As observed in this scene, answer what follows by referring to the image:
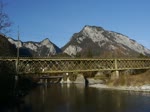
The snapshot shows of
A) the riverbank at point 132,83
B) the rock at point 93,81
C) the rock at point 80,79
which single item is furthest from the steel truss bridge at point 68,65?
the rock at point 80,79

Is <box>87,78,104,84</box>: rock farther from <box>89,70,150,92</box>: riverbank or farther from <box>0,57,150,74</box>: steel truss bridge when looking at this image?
<box>89,70,150,92</box>: riverbank

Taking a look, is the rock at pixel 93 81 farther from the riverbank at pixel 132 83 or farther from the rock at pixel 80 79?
the riverbank at pixel 132 83

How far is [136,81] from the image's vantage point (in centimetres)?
8819

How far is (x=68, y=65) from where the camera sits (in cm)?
9762

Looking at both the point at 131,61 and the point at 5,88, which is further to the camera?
the point at 131,61

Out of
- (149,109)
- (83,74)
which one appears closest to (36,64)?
(149,109)

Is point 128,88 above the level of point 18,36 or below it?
below

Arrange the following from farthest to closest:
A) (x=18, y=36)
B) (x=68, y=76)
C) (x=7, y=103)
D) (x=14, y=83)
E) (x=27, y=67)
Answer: (x=68, y=76) → (x=27, y=67) → (x=18, y=36) → (x=14, y=83) → (x=7, y=103)

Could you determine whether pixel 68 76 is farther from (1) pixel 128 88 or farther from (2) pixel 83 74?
(1) pixel 128 88

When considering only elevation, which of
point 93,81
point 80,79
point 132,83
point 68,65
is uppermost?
point 68,65

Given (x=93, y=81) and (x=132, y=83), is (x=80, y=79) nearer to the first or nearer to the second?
(x=93, y=81)

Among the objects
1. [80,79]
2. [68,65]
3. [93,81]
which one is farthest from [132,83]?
[80,79]

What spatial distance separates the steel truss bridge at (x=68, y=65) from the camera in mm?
77562

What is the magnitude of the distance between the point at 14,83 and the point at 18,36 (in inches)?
429
